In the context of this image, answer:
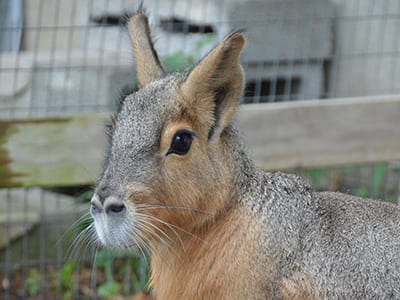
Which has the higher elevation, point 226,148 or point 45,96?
point 226,148

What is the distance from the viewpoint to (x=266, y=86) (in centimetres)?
796

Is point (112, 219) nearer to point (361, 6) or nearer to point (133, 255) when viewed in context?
point (133, 255)

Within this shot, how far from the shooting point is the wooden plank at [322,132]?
17.7 ft

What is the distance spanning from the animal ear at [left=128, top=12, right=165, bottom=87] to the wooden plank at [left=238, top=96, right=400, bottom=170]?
1390 millimetres

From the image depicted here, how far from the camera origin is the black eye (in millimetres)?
3578

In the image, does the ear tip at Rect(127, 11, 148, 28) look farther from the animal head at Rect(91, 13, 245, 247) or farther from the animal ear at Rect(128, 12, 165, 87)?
the animal head at Rect(91, 13, 245, 247)

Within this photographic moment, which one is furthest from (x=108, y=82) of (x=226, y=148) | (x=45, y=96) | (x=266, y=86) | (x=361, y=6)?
(x=226, y=148)

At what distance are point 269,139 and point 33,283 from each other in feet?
7.56

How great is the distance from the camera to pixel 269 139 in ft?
17.8

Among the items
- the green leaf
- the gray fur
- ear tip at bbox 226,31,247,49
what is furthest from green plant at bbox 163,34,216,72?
ear tip at bbox 226,31,247,49

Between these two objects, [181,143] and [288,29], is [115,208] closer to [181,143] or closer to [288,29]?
[181,143]

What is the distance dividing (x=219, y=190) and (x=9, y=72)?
13.0ft

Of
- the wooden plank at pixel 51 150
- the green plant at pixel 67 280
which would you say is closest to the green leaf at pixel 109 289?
the green plant at pixel 67 280

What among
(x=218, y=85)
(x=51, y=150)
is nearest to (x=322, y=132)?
(x=51, y=150)
